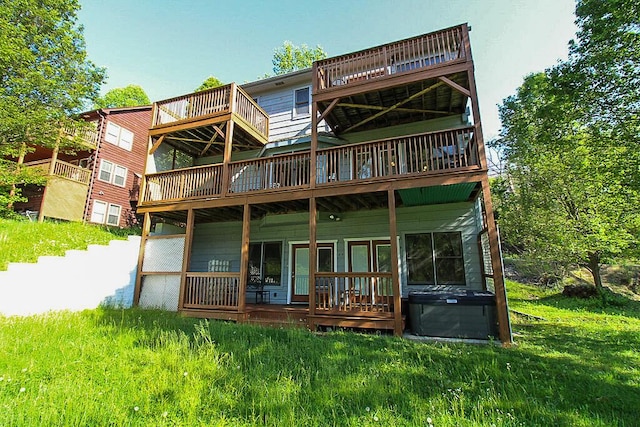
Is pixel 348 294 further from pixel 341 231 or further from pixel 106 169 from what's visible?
pixel 106 169

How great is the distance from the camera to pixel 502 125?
760 inches

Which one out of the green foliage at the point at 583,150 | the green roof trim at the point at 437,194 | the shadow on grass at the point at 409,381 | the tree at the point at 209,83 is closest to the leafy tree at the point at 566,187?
the green foliage at the point at 583,150

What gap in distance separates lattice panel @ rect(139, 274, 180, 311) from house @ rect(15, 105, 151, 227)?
9.27 m

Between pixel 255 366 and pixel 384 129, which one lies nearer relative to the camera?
pixel 255 366

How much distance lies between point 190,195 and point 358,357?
24.4ft

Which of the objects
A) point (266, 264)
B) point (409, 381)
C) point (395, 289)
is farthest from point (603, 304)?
point (266, 264)

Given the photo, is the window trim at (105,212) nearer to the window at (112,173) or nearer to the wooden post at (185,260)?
the window at (112,173)

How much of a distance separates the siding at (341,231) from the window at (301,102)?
4131mm

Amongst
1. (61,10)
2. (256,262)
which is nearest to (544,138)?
(256,262)

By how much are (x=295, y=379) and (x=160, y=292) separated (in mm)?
7327

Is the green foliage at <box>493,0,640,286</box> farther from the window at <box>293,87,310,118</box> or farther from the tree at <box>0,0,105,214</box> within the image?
the tree at <box>0,0,105,214</box>

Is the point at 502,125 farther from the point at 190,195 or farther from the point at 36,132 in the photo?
the point at 36,132

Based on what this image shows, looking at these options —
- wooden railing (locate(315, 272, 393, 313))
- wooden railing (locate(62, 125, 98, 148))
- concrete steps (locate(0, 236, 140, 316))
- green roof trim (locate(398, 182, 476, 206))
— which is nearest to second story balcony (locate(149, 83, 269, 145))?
concrete steps (locate(0, 236, 140, 316))

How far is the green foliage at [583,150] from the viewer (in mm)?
8141
